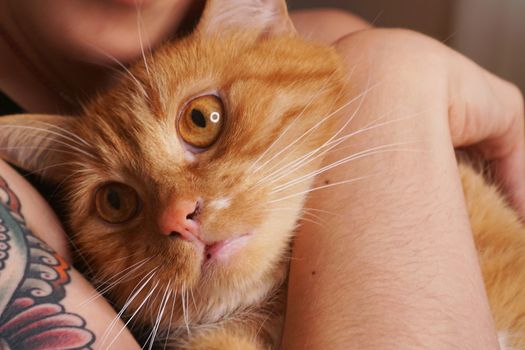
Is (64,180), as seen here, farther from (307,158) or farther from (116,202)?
(307,158)

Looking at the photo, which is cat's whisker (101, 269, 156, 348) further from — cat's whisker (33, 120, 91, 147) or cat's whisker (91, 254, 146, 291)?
cat's whisker (33, 120, 91, 147)

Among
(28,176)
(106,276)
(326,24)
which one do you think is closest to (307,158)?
(106,276)

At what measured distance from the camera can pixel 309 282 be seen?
102 centimetres

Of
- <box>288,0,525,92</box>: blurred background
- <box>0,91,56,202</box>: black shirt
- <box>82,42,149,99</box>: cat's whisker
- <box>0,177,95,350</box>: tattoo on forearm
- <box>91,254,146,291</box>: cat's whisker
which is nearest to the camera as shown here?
<box>0,177,95,350</box>: tattoo on forearm

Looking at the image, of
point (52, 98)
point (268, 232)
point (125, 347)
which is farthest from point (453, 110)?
point (52, 98)

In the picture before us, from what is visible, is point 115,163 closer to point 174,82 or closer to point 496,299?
point 174,82

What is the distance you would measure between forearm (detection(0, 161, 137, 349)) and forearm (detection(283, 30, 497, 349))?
1.12ft

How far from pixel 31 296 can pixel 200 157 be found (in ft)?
1.43

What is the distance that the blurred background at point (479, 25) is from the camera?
241 cm

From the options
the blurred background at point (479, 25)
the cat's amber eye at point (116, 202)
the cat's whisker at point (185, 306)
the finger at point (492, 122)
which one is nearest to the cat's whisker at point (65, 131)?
the cat's amber eye at point (116, 202)

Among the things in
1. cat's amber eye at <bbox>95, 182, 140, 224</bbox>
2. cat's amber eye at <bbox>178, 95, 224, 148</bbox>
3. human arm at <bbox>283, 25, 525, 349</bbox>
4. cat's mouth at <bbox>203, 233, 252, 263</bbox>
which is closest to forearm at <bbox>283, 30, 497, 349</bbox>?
human arm at <bbox>283, 25, 525, 349</bbox>

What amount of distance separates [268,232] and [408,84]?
1.53ft

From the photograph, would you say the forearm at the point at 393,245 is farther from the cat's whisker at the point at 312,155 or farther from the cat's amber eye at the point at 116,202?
the cat's amber eye at the point at 116,202

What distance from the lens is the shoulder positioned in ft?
5.89
